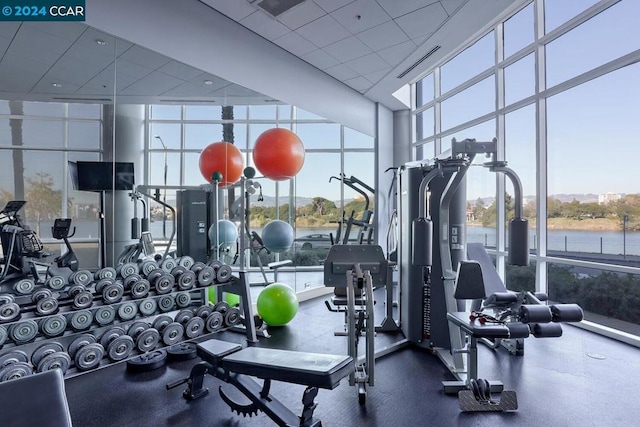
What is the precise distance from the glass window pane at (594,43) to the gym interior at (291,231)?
0.02 m

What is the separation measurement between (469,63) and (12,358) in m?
6.45

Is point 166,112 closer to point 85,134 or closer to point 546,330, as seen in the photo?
point 85,134

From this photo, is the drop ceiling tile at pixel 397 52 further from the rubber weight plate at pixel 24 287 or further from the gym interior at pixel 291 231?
the rubber weight plate at pixel 24 287

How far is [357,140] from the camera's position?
7555 millimetres

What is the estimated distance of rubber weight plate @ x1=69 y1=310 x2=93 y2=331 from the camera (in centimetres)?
282

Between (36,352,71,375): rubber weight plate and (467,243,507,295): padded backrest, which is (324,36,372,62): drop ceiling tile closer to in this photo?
(467,243,507,295): padded backrest

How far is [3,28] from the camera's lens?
278 cm

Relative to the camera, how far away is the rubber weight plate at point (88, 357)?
8.43 feet

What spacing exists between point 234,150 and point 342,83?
2.75m

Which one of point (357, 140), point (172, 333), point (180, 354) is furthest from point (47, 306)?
point (357, 140)

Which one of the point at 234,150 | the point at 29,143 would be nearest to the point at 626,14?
the point at 234,150

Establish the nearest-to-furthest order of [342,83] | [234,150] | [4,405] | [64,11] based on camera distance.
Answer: [4,405] → [64,11] → [234,150] → [342,83]

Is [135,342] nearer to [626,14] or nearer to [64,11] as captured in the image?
[64,11]

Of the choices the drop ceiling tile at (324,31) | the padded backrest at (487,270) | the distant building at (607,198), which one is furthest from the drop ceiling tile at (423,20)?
the distant building at (607,198)
